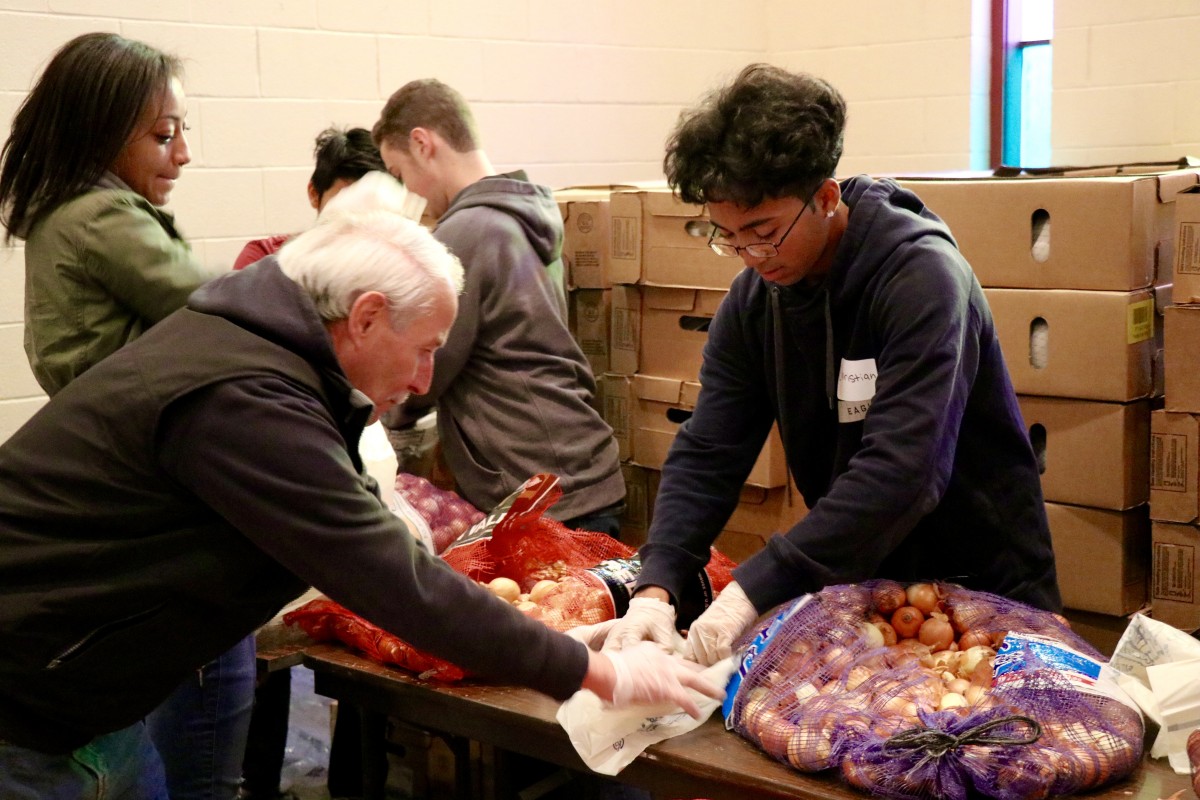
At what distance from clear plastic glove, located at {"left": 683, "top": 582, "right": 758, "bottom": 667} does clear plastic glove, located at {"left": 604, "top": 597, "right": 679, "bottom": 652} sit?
52 mm

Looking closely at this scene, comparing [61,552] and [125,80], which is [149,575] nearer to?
[61,552]

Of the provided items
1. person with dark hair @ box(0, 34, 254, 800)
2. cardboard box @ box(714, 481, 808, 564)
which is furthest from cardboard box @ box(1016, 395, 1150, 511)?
person with dark hair @ box(0, 34, 254, 800)

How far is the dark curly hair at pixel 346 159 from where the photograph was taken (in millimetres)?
3264

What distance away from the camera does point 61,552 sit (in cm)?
138

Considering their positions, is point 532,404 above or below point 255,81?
below

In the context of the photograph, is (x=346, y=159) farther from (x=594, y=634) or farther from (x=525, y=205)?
(x=594, y=634)

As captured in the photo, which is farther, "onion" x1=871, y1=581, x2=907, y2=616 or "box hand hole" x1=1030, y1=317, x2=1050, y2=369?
"box hand hole" x1=1030, y1=317, x2=1050, y2=369

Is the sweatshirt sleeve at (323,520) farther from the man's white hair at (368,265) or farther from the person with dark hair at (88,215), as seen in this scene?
the person with dark hair at (88,215)

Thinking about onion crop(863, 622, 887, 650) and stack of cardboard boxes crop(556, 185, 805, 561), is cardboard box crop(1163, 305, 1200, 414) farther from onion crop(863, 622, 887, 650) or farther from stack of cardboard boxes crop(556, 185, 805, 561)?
onion crop(863, 622, 887, 650)

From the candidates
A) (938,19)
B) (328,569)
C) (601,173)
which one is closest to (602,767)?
(328,569)

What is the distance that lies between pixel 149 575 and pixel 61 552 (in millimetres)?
97

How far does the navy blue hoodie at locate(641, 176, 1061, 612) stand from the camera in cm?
177

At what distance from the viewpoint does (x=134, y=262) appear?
2.18 metres

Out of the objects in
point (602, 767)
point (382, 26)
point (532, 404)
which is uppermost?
point (382, 26)
